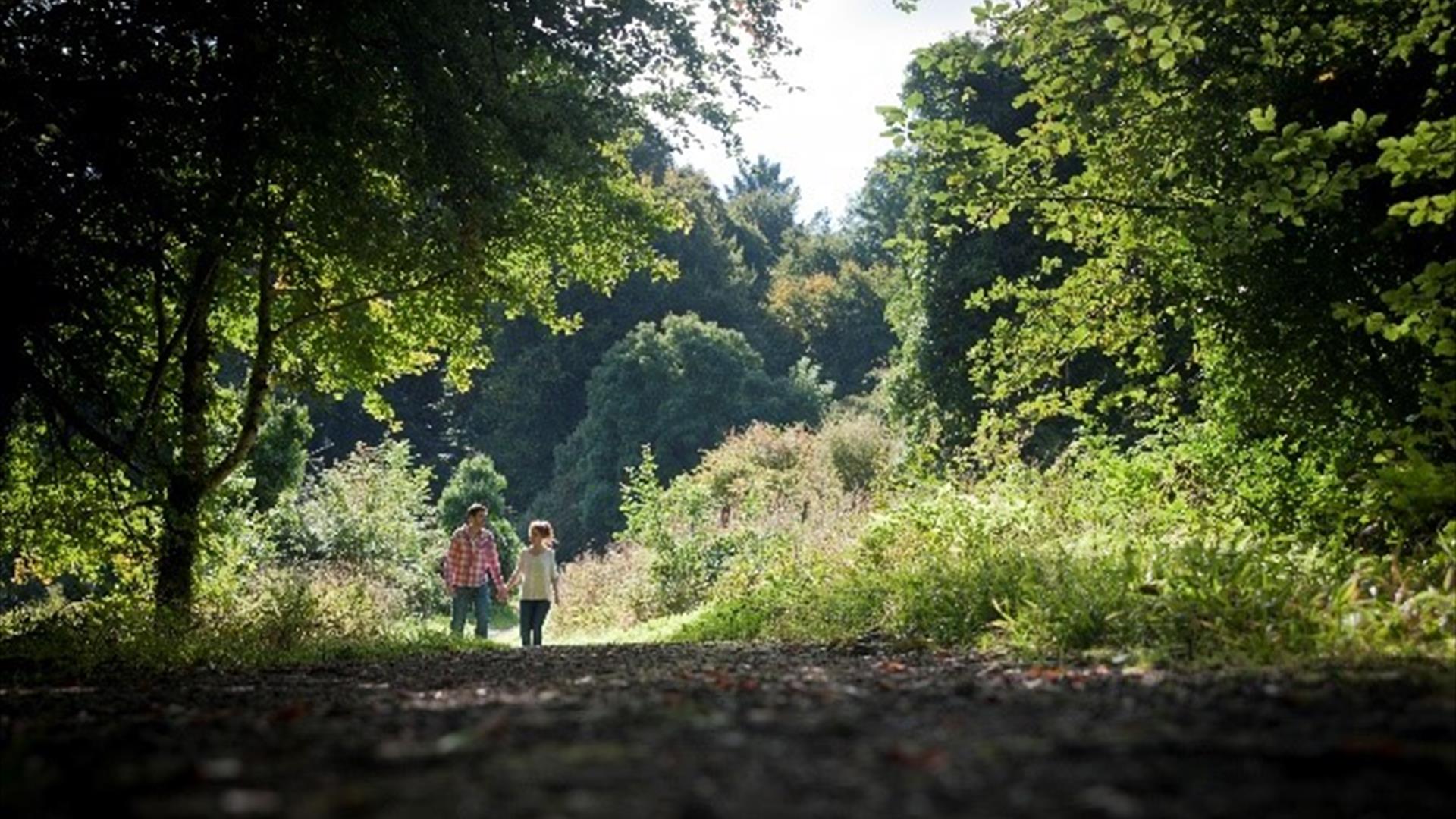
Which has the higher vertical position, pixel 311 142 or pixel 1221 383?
pixel 311 142

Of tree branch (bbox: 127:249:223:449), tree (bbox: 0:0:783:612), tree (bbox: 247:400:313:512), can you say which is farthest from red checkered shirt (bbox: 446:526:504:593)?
tree (bbox: 247:400:313:512)

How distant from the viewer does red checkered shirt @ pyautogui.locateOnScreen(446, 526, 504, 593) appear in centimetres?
1402

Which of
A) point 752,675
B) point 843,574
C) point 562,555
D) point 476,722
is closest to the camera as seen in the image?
point 476,722

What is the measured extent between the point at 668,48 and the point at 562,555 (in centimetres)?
3143

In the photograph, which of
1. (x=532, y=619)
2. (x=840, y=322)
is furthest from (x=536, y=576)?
(x=840, y=322)

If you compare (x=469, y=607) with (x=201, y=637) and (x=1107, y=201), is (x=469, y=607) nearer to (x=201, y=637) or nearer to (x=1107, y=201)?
(x=201, y=637)

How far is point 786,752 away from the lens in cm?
244

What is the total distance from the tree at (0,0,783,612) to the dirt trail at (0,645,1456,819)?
3.80 metres

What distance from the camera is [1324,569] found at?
6113 millimetres

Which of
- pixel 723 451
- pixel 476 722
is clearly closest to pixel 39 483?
pixel 476 722

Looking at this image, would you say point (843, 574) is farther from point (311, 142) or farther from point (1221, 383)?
point (311, 142)

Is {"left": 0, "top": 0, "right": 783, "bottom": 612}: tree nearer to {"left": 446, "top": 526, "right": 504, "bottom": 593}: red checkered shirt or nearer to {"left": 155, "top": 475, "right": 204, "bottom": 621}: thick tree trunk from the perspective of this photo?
{"left": 155, "top": 475, "right": 204, "bottom": 621}: thick tree trunk

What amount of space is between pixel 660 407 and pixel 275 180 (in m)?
32.2

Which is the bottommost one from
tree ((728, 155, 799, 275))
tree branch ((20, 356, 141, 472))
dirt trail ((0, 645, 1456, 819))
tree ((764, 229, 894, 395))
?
dirt trail ((0, 645, 1456, 819))
